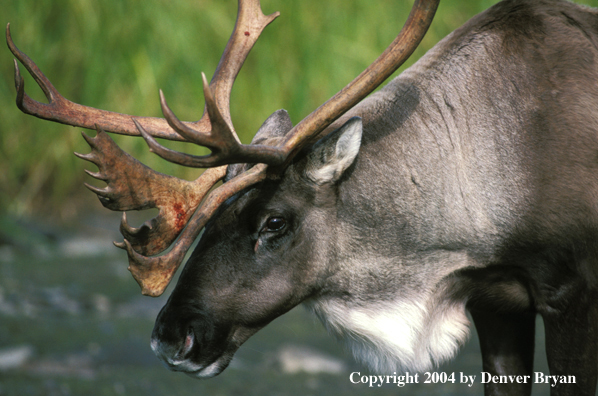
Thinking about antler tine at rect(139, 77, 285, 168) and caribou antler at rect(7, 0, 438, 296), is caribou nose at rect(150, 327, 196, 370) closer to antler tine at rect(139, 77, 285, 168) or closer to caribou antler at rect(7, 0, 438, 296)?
caribou antler at rect(7, 0, 438, 296)

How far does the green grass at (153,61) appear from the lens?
689 centimetres

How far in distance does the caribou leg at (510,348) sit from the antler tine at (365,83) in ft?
3.51

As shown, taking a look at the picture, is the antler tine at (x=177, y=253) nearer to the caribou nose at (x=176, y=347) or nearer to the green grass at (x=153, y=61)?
the caribou nose at (x=176, y=347)

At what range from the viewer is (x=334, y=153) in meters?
2.47

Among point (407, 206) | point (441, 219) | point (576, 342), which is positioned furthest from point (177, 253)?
point (576, 342)

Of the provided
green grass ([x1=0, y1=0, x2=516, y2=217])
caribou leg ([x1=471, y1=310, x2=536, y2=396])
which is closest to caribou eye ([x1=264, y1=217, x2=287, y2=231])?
caribou leg ([x1=471, y1=310, x2=536, y2=396])

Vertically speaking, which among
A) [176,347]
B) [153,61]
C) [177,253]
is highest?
[177,253]

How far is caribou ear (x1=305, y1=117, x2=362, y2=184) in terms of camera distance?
8.00ft

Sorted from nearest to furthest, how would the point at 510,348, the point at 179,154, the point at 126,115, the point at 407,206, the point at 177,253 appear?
the point at 179,154 → the point at 177,253 → the point at 407,206 → the point at 126,115 → the point at 510,348

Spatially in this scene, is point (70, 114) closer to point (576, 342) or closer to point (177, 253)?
point (177, 253)

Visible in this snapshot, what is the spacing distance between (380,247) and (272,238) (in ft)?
1.38

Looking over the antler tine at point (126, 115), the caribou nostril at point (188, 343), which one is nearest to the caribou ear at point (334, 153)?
the antler tine at point (126, 115)

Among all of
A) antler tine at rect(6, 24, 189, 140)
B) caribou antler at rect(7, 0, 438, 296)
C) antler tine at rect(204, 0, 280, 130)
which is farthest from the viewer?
antler tine at rect(204, 0, 280, 130)

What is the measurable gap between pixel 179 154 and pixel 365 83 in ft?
2.40
